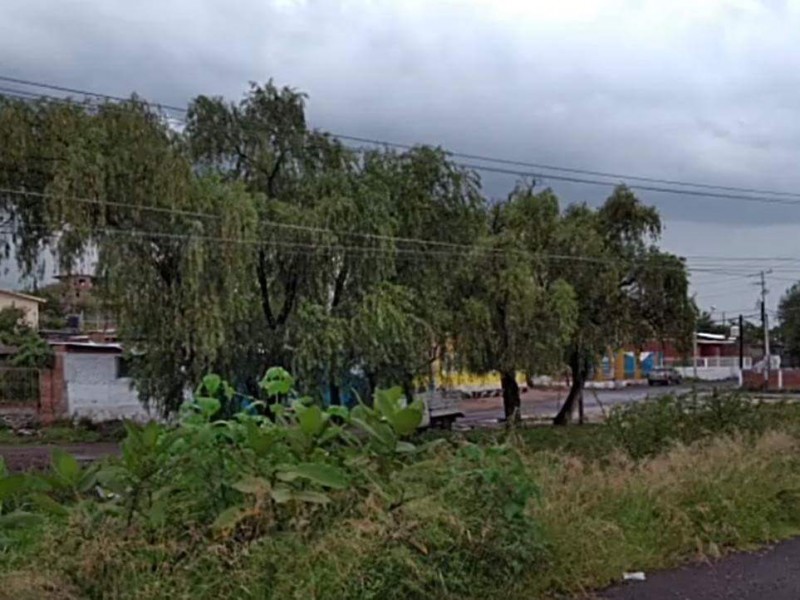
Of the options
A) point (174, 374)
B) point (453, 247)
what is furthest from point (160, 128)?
point (453, 247)

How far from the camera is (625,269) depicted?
30.4 meters

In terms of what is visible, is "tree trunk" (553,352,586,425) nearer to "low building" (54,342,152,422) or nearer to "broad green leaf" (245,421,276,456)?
"low building" (54,342,152,422)

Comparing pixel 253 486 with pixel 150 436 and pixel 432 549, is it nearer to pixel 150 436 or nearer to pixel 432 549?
pixel 150 436

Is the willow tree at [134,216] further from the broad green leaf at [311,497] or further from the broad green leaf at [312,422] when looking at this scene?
the broad green leaf at [311,497]

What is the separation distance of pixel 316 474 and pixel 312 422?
299 mm

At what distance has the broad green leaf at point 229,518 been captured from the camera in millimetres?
4699

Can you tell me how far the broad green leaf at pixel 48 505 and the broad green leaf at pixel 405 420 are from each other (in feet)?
6.07

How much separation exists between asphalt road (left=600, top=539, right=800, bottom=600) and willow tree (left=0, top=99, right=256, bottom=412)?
1414 centimetres

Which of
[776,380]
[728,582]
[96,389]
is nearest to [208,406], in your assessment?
[728,582]

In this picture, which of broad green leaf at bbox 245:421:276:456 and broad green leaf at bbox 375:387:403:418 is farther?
broad green leaf at bbox 375:387:403:418

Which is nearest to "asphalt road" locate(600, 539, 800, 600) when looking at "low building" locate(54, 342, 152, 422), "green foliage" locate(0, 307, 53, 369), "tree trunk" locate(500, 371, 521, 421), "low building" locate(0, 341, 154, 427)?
"tree trunk" locate(500, 371, 521, 421)

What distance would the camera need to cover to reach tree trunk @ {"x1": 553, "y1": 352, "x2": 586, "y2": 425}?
101 ft

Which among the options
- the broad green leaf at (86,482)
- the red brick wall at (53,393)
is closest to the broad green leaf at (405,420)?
the broad green leaf at (86,482)

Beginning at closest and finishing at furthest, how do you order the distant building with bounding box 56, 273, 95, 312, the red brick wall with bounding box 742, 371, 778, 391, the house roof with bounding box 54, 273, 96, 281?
1. the house roof with bounding box 54, 273, 96, 281
2. the distant building with bounding box 56, 273, 95, 312
3. the red brick wall with bounding box 742, 371, 778, 391
